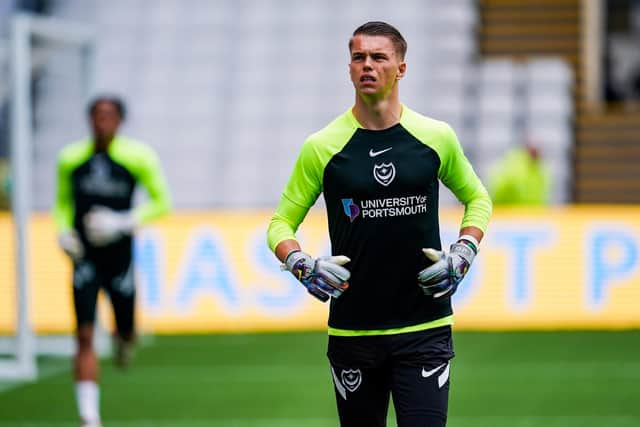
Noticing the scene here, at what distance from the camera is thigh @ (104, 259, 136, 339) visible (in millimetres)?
10547

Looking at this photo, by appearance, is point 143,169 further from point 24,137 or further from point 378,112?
point 378,112

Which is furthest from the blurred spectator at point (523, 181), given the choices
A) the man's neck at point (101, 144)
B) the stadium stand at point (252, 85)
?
the man's neck at point (101, 144)

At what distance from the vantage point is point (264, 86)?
2295cm

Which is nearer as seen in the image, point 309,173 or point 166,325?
point 309,173

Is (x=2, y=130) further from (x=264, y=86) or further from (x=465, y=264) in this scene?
(x=465, y=264)

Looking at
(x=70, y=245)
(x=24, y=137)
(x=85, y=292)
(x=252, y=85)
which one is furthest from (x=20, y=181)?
(x=252, y=85)

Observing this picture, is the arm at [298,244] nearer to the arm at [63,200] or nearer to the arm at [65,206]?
the arm at [65,206]

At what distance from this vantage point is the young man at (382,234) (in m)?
5.36

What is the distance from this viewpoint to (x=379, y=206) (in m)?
5.38

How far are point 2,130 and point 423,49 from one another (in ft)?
23.4

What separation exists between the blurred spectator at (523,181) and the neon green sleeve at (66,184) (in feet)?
29.4

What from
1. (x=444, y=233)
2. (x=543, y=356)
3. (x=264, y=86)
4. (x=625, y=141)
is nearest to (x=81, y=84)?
(x=444, y=233)

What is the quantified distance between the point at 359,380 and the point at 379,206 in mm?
695

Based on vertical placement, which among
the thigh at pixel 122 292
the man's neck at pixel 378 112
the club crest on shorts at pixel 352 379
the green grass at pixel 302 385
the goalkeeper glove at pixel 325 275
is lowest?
the green grass at pixel 302 385
